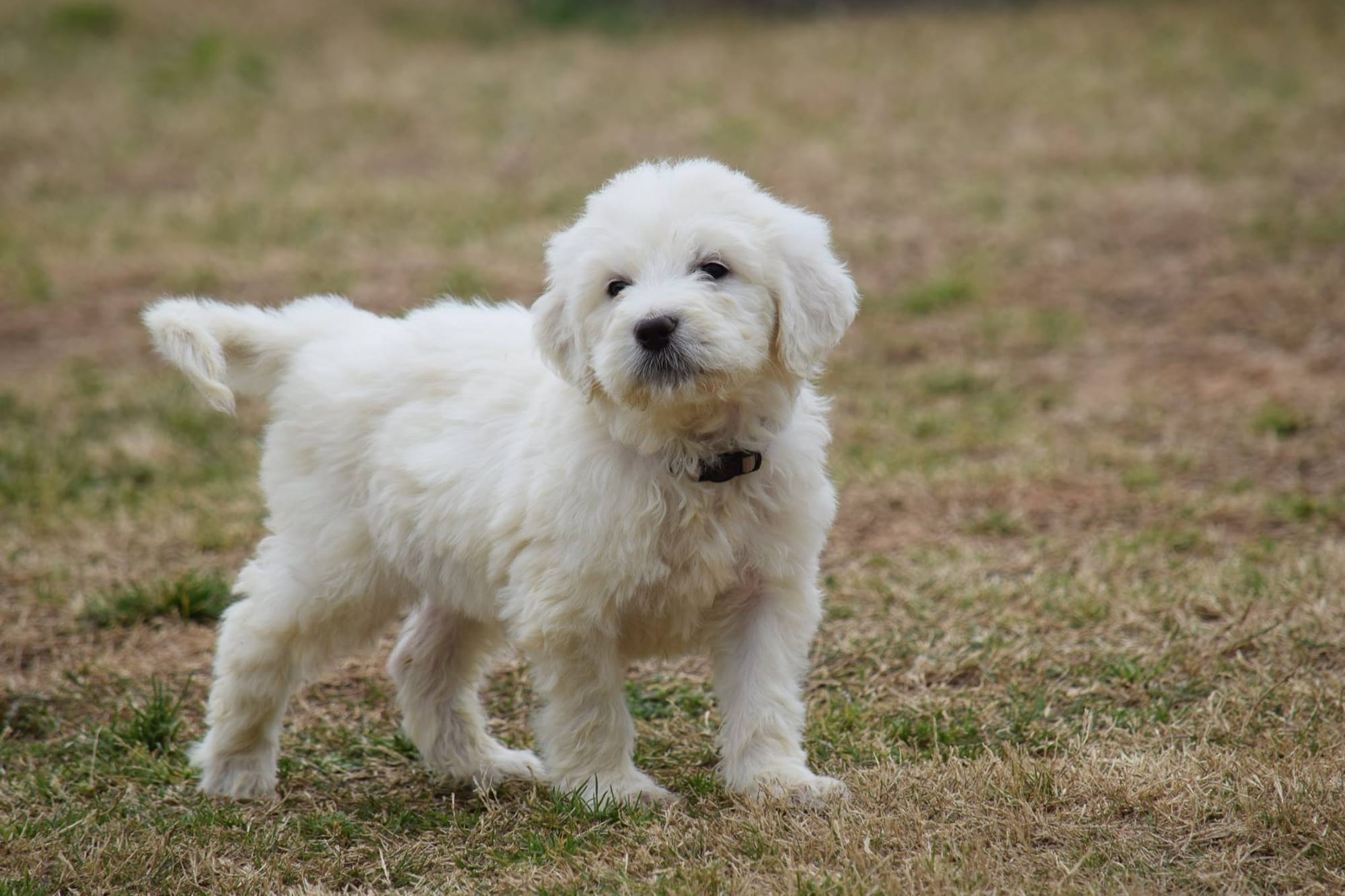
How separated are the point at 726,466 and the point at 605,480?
31cm

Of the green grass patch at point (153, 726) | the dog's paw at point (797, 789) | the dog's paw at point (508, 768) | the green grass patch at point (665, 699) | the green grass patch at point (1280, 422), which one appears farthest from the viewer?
the green grass patch at point (1280, 422)

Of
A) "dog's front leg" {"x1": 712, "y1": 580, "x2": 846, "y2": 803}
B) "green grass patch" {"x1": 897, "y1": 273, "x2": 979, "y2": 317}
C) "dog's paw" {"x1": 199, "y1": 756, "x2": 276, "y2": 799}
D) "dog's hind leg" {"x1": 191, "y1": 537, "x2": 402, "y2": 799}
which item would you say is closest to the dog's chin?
"dog's front leg" {"x1": 712, "y1": 580, "x2": 846, "y2": 803}

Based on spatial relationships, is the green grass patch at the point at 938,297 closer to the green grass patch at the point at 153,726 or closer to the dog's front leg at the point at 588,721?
the green grass patch at the point at 153,726

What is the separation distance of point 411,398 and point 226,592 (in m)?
1.99

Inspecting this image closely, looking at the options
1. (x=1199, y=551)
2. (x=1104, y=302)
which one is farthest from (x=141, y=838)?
(x=1104, y=302)

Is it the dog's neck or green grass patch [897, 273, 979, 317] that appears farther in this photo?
green grass patch [897, 273, 979, 317]

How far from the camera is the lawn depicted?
3656 millimetres

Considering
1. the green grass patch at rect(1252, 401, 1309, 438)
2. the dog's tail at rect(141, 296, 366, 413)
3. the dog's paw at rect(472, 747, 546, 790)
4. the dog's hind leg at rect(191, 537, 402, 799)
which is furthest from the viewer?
the green grass patch at rect(1252, 401, 1309, 438)

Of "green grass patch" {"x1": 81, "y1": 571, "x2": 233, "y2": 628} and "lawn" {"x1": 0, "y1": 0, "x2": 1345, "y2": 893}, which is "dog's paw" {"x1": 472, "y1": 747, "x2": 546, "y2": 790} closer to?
"lawn" {"x1": 0, "y1": 0, "x2": 1345, "y2": 893}

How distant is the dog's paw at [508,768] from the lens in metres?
4.39

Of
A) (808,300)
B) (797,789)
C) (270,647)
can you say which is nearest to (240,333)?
(270,647)

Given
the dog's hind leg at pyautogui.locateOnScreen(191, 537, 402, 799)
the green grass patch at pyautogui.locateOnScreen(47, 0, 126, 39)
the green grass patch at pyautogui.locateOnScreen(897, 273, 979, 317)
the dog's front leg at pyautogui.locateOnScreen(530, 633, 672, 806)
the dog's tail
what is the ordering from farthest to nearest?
the green grass patch at pyautogui.locateOnScreen(47, 0, 126, 39), the green grass patch at pyautogui.locateOnScreen(897, 273, 979, 317), the dog's hind leg at pyautogui.locateOnScreen(191, 537, 402, 799), the dog's tail, the dog's front leg at pyautogui.locateOnScreen(530, 633, 672, 806)

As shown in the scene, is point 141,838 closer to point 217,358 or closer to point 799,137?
point 217,358

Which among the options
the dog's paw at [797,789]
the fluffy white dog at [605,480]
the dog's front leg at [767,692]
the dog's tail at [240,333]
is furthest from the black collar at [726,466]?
the dog's tail at [240,333]
